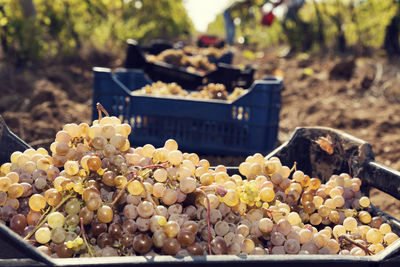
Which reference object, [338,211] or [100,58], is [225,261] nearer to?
[338,211]

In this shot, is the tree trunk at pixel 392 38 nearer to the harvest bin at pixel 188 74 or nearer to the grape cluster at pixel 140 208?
the harvest bin at pixel 188 74

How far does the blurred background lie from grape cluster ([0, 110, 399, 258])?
167 centimetres

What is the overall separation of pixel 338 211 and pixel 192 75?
329cm

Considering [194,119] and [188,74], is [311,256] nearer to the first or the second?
[194,119]

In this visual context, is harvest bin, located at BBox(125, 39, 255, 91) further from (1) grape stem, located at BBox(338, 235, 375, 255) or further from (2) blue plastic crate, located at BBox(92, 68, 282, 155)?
(1) grape stem, located at BBox(338, 235, 375, 255)

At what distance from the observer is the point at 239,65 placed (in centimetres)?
745

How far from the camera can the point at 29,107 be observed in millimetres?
5945

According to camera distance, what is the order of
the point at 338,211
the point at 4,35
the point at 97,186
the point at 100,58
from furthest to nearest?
the point at 100,58 < the point at 4,35 < the point at 338,211 < the point at 97,186

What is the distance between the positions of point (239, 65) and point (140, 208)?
6.22 meters

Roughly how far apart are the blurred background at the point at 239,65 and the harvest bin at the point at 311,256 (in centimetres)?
155

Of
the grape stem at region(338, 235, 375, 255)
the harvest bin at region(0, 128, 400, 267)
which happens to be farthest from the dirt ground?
the grape stem at region(338, 235, 375, 255)

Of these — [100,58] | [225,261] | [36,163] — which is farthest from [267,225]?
[100,58]

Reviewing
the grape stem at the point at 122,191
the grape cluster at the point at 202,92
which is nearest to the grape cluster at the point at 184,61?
the grape cluster at the point at 202,92

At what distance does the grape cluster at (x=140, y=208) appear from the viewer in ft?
4.56
